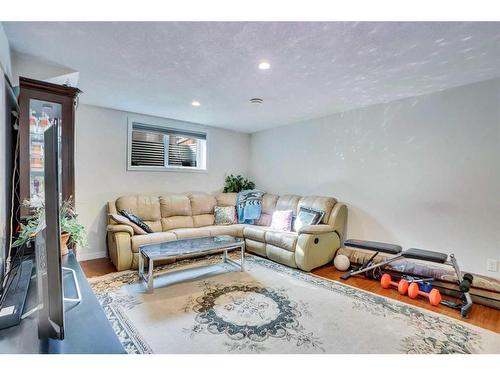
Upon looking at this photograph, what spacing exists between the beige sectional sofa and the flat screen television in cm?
251

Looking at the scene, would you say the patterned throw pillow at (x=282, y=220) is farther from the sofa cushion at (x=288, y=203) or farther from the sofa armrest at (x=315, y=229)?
the sofa armrest at (x=315, y=229)

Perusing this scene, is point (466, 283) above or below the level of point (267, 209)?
below

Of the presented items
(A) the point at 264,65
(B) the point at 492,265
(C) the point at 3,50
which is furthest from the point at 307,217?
(C) the point at 3,50

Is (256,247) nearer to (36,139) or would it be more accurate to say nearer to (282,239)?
(282,239)

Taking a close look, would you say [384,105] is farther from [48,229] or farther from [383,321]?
[48,229]

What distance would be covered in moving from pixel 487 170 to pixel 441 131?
0.63 meters

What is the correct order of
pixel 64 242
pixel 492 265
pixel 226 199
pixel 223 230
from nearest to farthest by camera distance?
pixel 64 242 → pixel 492 265 → pixel 223 230 → pixel 226 199

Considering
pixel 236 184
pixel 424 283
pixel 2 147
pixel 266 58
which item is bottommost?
pixel 424 283

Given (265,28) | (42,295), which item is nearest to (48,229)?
(42,295)

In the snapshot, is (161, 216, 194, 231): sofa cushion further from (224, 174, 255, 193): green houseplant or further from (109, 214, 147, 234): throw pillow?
(224, 174, 255, 193): green houseplant

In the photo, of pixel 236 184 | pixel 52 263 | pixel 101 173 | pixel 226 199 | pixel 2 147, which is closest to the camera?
pixel 52 263

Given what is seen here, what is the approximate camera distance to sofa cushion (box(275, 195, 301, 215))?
429cm

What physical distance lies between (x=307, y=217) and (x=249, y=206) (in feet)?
3.99

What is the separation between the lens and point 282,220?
13.5ft
